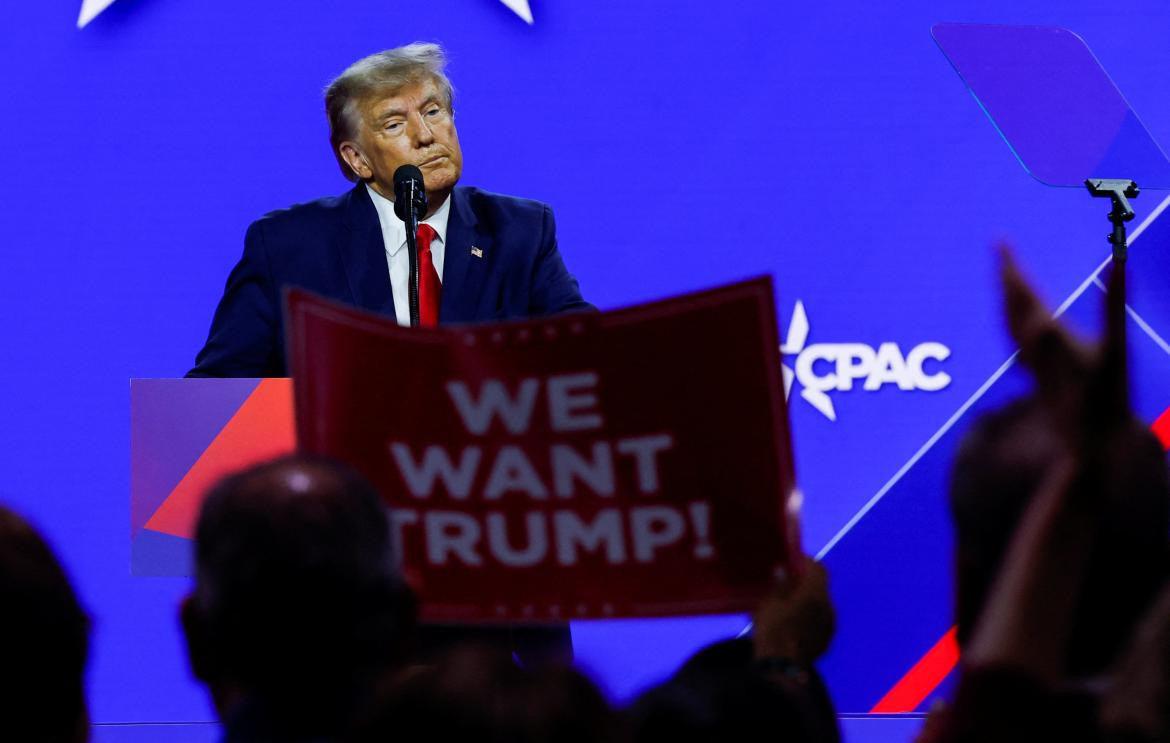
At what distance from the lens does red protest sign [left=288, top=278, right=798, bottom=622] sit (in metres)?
1.57

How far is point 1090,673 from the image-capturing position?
111 cm

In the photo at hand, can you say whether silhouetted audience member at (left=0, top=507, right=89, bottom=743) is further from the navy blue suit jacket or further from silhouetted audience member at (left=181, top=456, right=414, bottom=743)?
the navy blue suit jacket

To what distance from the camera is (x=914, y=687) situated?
443 cm

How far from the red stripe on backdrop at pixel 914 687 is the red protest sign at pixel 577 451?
302 centimetres

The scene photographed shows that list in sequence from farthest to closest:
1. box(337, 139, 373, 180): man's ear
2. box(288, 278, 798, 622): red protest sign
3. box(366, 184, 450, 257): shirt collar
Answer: box(337, 139, 373, 180): man's ear, box(366, 184, 450, 257): shirt collar, box(288, 278, 798, 622): red protest sign

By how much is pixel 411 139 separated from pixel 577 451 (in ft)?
6.27

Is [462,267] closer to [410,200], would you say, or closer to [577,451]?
[410,200]

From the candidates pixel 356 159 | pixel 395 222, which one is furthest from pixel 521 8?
pixel 395 222

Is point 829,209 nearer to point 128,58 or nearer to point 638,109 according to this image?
point 638,109

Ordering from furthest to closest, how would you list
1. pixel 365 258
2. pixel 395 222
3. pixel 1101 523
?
pixel 395 222, pixel 365 258, pixel 1101 523

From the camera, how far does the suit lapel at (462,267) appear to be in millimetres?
3090

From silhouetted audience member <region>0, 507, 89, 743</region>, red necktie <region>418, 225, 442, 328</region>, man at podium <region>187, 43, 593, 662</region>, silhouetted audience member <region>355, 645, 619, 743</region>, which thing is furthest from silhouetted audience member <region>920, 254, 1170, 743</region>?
red necktie <region>418, 225, 442, 328</region>

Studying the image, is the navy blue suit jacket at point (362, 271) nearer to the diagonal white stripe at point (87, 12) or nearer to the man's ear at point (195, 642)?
the diagonal white stripe at point (87, 12)

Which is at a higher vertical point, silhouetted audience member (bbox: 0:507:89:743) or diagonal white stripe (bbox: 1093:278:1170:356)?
diagonal white stripe (bbox: 1093:278:1170:356)
